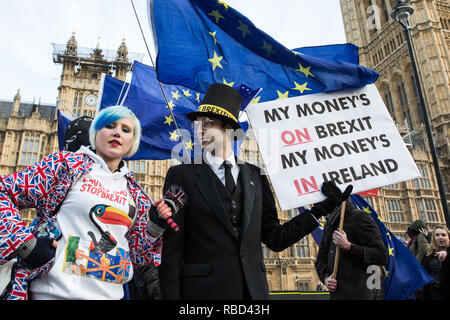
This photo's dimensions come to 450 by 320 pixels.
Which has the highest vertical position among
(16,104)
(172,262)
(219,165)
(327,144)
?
(16,104)

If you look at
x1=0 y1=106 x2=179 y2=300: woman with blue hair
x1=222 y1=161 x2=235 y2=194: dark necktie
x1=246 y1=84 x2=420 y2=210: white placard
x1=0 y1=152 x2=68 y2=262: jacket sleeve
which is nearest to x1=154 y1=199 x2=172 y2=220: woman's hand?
x1=0 y1=106 x2=179 y2=300: woman with blue hair

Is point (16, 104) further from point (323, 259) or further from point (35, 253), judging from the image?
point (35, 253)

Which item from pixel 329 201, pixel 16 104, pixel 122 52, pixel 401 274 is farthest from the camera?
pixel 122 52

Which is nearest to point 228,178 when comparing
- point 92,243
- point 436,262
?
point 92,243

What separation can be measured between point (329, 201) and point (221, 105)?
1.14 meters

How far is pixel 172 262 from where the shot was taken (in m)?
2.02

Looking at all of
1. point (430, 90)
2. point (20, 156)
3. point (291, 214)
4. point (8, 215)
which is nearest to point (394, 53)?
point (430, 90)

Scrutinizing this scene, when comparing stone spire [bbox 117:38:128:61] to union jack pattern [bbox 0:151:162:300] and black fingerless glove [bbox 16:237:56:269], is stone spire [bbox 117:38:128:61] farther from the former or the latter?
black fingerless glove [bbox 16:237:56:269]

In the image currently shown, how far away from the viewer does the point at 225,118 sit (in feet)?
8.01

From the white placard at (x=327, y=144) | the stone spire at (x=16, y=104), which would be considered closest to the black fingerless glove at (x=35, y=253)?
the white placard at (x=327, y=144)

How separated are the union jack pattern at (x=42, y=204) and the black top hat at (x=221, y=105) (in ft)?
2.42

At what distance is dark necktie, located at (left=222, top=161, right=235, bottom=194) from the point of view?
232cm

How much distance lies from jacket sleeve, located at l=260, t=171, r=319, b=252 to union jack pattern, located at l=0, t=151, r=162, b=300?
83cm

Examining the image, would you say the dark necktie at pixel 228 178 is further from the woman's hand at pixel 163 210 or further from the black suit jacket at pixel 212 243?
the woman's hand at pixel 163 210
